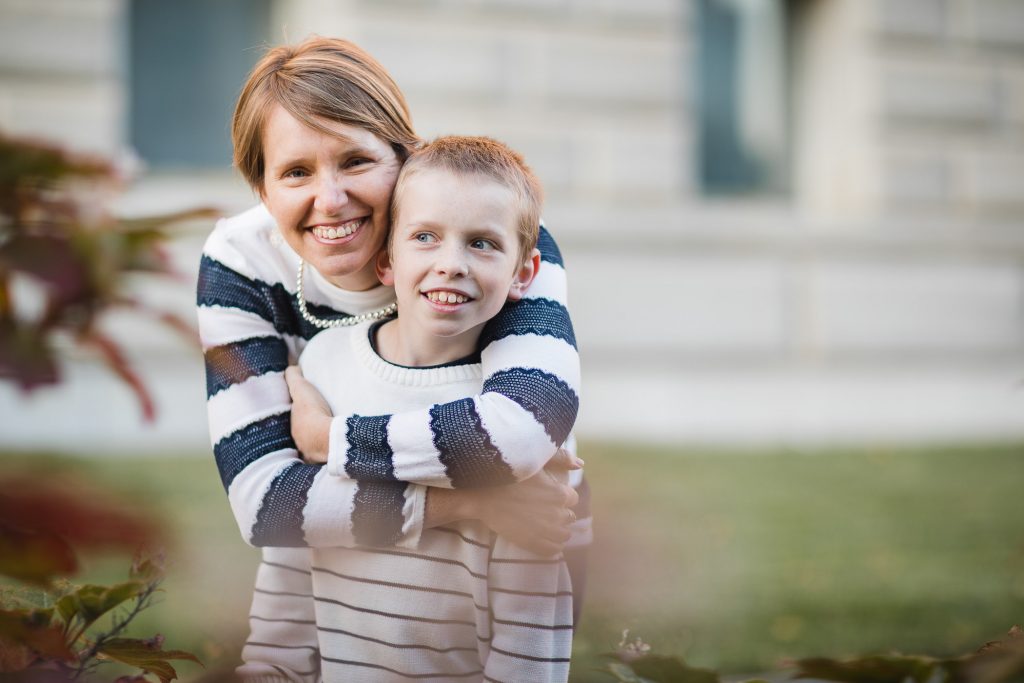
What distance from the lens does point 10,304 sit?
835mm

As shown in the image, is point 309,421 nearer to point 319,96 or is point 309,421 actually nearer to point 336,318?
point 336,318

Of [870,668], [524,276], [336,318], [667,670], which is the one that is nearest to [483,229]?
[524,276]

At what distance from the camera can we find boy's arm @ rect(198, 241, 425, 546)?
1.60 metres

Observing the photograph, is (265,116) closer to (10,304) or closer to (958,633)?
(10,304)

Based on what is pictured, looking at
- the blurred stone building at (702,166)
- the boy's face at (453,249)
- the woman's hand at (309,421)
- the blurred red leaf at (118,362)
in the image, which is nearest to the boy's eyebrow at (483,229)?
the boy's face at (453,249)

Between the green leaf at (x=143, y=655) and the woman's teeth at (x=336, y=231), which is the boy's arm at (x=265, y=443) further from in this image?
the green leaf at (x=143, y=655)

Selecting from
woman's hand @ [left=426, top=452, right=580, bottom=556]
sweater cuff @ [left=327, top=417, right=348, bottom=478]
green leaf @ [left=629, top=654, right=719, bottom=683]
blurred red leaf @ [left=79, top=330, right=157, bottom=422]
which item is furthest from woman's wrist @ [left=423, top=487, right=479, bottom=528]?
blurred red leaf @ [left=79, top=330, right=157, bottom=422]

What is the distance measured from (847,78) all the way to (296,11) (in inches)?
145

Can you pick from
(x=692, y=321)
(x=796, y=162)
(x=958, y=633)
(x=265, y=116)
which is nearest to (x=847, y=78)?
(x=796, y=162)

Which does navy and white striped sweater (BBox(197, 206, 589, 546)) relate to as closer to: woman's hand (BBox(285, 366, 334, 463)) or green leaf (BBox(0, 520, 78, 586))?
woman's hand (BBox(285, 366, 334, 463))

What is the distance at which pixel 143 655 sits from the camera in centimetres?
126

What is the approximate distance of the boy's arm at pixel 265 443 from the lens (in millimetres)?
1596

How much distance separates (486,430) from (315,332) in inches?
18.6

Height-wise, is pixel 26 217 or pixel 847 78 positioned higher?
pixel 847 78
